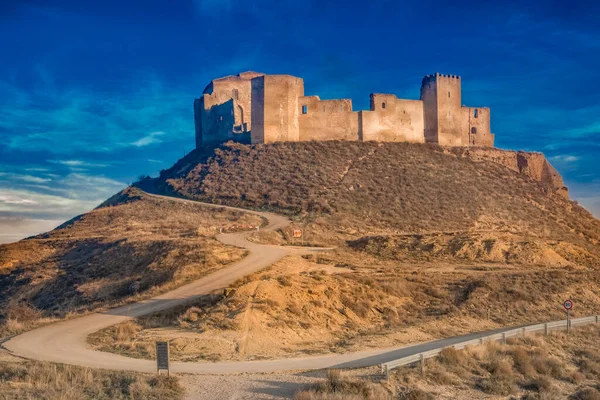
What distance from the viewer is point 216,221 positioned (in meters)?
43.3

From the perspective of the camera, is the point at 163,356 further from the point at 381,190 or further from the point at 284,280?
the point at 381,190

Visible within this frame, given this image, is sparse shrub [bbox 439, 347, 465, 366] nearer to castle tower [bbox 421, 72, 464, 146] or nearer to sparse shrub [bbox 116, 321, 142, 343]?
sparse shrub [bbox 116, 321, 142, 343]

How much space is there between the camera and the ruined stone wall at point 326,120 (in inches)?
2295

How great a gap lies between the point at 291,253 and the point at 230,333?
1353 cm

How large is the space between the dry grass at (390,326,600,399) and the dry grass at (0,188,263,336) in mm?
12874

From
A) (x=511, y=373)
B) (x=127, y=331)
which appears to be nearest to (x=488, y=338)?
(x=511, y=373)

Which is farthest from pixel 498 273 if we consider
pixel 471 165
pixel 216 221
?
pixel 471 165

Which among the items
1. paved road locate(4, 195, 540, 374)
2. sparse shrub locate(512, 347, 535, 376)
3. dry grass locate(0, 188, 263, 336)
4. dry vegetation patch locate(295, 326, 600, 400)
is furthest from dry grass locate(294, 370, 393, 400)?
dry grass locate(0, 188, 263, 336)

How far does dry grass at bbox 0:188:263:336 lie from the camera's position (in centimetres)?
2594

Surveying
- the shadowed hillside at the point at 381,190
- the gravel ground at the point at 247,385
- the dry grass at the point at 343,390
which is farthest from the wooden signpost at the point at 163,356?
the shadowed hillside at the point at 381,190

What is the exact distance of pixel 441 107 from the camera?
5962 cm

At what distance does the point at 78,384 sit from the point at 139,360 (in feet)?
8.71

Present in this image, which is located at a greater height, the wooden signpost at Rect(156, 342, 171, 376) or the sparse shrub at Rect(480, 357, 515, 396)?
the wooden signpost at Rect(156, 342, 171, 376)

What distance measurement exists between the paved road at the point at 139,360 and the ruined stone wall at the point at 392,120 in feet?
119
